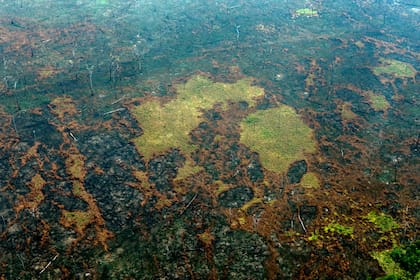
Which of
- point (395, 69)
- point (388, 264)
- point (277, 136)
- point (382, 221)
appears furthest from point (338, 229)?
point (395, 69)

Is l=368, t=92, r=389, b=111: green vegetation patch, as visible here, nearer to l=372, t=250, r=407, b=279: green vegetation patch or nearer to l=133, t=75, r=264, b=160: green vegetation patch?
l=133, t=75, r=264, b=160: green vegetation patch

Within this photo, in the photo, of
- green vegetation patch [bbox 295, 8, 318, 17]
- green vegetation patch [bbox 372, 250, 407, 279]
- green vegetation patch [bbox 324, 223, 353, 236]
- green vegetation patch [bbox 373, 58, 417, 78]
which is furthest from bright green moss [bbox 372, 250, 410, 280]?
green vegetation patch [bbox 295, 8, 318, 17]

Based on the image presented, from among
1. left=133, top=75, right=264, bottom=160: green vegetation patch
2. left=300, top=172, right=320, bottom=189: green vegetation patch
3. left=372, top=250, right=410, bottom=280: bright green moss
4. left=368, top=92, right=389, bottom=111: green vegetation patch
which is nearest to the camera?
left=372, top=250, right=410, bottom=280: bright green moss

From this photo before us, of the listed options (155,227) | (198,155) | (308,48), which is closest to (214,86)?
(198,155)

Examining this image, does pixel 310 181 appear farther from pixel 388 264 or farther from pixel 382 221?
pixel 388 264

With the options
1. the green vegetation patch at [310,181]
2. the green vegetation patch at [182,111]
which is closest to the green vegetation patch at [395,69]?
the green vegetation patch at [182,111]

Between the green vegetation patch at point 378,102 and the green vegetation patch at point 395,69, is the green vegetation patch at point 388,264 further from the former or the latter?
the green vegetation patch at point 395,69
